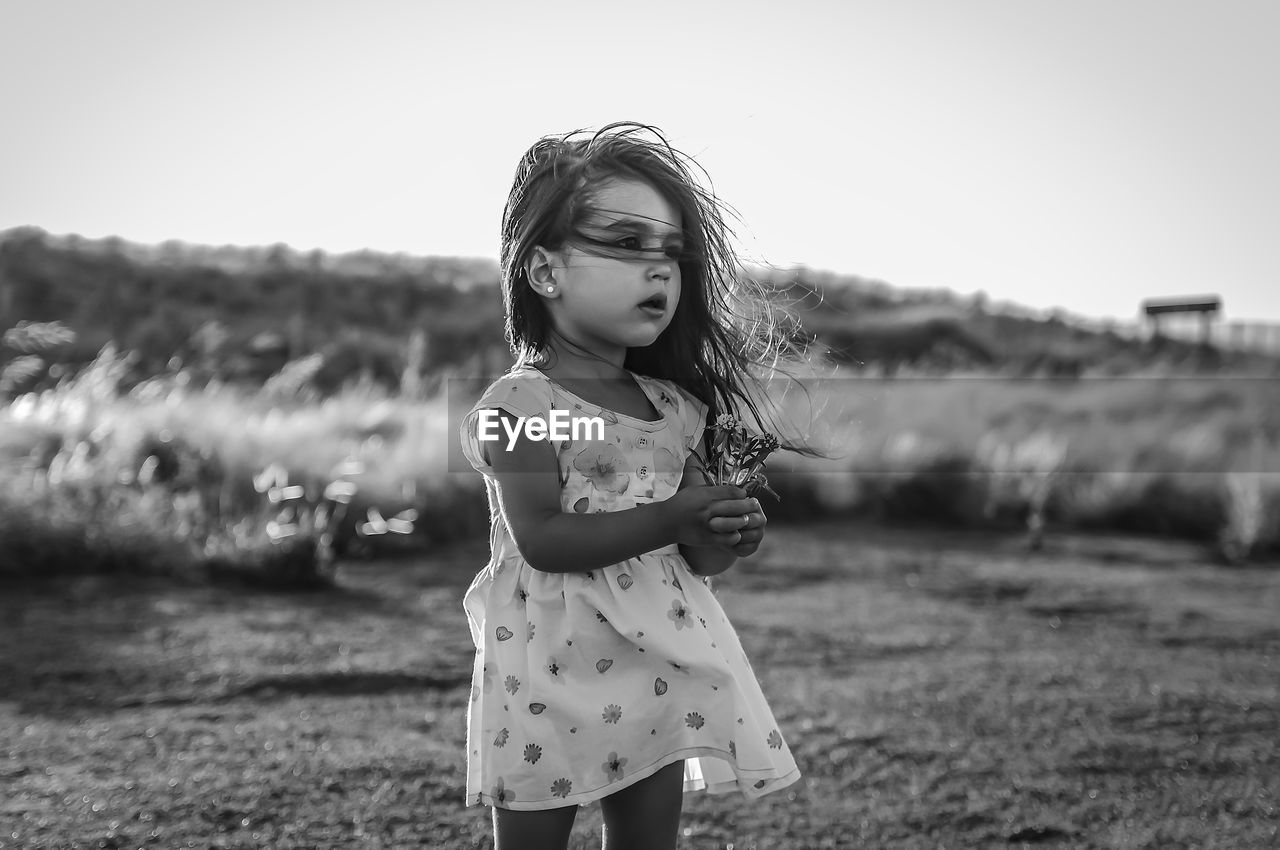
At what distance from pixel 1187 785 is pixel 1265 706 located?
1019 mm

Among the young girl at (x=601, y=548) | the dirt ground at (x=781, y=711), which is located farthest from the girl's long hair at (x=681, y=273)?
the dirt ground at (x=781, y=711)

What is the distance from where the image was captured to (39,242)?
2375 centimetres

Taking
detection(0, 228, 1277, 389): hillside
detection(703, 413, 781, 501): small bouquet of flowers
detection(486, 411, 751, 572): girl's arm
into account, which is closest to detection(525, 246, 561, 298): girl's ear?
detection(486, 411, 751, 572): girl's arm

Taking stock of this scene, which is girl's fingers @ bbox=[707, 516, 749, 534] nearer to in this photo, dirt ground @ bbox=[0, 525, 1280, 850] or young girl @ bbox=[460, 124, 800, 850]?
young girl @ bbox=[460, 124, 800, 850]

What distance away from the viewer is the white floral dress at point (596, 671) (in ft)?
5.87

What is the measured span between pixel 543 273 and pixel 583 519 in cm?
44

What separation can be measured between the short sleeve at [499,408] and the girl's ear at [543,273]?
0.50 feet

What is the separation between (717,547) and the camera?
1.76 metres

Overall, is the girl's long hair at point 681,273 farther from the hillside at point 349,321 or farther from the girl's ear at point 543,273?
the hillside at point 349,321

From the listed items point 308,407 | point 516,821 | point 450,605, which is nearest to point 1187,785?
point 516,821

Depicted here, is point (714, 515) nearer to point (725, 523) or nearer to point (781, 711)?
point (725, 523)

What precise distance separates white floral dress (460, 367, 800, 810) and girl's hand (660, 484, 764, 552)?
19 cm

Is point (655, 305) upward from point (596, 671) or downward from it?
upward

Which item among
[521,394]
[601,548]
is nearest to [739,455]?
[601,548]
